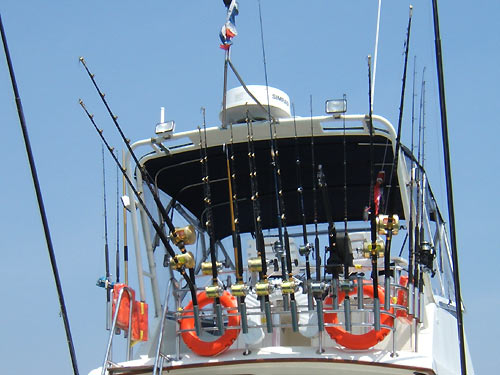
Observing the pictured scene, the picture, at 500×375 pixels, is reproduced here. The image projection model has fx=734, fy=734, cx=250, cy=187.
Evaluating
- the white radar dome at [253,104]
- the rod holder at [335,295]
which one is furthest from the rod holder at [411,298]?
the white radar dome at [253,104]

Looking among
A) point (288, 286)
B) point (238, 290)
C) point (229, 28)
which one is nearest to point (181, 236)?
point (238, 290)

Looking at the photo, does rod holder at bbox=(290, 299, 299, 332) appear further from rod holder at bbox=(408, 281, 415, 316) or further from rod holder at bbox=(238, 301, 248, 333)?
rod holder at bbox=(408, 281, 415, 316)

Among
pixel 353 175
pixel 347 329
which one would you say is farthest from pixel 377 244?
pixel 353 175

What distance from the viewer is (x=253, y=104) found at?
6551mm

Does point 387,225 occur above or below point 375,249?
above

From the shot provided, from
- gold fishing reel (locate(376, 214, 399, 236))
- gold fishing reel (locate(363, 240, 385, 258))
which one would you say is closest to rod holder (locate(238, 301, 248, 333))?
gold fishing reel (locate(363, 240, 385, 258))

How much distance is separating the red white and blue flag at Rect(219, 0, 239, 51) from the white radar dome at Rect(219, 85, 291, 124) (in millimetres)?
758

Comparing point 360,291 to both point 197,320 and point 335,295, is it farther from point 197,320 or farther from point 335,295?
point 197,320

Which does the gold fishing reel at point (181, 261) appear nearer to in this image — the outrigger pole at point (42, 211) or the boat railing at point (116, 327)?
the boat railing at point (116, 327)

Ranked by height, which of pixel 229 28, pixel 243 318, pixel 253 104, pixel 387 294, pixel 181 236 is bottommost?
pixel 243 318

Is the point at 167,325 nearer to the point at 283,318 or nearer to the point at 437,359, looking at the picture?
the point at 283,318

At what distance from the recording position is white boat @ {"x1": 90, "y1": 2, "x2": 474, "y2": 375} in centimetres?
523

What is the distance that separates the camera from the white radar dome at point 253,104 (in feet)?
21.5

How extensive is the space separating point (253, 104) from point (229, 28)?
89 cm
